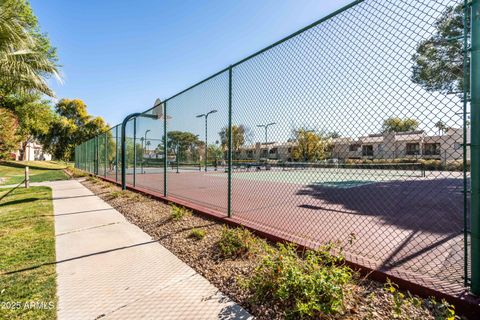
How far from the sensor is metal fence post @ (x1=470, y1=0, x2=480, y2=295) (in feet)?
6.14

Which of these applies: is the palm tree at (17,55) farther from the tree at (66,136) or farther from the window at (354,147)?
the tree at (66,136)

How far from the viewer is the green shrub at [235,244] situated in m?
3.19

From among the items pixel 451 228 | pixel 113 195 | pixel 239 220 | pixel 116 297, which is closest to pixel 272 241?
pixel 239 220

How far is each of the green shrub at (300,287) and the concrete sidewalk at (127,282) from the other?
0.90 feet

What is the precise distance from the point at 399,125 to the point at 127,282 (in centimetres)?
305

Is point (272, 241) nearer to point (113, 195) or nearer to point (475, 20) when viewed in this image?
point (475, 20)

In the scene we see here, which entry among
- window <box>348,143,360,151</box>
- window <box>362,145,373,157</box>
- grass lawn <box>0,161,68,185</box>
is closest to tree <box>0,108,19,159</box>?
grass lawn <box>0,161,68,185</box>

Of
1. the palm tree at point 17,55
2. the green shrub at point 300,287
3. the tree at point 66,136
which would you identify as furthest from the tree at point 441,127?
the tree at point 66,136

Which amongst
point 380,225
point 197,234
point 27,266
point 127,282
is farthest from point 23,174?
point 380,225

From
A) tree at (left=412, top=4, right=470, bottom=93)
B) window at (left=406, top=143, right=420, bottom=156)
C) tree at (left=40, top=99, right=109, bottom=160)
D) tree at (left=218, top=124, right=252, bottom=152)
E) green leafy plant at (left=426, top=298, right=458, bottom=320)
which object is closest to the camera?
green leafy plant at (left=426, top=298, right=458, bottom=320)

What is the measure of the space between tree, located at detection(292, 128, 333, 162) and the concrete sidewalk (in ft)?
6.52

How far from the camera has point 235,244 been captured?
129 inches

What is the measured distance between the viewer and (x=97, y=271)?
298 centimetres

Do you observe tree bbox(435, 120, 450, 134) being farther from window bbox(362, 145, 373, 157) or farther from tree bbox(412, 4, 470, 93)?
window bbox(362, 145, 373, 157)
